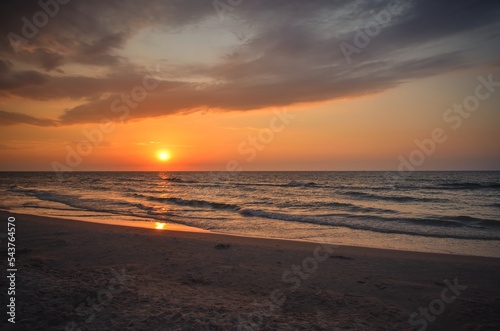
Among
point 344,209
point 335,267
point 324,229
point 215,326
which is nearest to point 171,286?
point 215,326

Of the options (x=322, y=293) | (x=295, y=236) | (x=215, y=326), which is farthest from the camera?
(x=295, y=236)

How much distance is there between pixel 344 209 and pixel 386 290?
18.9 metres

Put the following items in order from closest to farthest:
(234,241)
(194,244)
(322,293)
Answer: (322,293) → (194,244) → (234,241)

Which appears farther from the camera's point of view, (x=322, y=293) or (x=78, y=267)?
(x=78, y=267)

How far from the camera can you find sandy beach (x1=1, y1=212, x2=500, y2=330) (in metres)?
4.92

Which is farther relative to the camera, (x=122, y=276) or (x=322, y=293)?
(x=122, y=276)

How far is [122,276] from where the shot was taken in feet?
22.9

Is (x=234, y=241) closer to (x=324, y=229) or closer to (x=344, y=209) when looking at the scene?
(x=324, y=229)

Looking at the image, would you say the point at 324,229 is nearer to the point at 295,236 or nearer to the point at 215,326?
the point at 295,236

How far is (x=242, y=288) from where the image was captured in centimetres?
676

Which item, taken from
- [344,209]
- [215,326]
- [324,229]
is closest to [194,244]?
[215,326]

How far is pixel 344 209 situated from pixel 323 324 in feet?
70.5

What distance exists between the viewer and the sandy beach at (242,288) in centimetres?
492

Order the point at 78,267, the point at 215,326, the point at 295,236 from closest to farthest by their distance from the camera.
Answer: the point at 215,326, the point at 78,267, the point at 295,236
